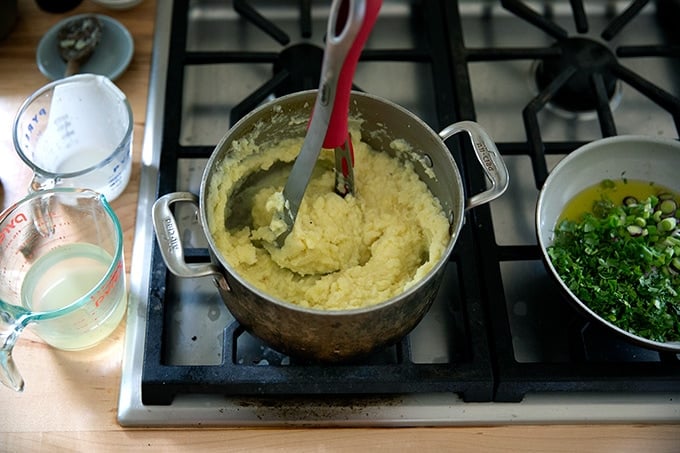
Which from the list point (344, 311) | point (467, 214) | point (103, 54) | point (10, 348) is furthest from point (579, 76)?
point (10, 348)

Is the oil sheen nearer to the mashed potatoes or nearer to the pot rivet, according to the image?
the mashed potatoes

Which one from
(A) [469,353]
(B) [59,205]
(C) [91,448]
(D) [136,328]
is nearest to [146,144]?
(B) [59,205]

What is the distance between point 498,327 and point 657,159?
0.31 m

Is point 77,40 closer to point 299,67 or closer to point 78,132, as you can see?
point 78,132

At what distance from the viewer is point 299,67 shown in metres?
0.99

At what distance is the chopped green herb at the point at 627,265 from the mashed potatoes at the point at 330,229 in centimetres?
17

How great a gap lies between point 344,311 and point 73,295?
35 cm

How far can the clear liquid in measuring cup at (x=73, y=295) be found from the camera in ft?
2.64

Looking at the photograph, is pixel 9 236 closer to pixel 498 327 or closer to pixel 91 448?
pixel 91 448

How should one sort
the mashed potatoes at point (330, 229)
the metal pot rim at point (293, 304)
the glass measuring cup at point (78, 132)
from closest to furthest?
1. the metal pot rim at point (293, 304)
2. the mashed potatoes at point (330, 229)
3. the glass measuring cup at point (78, 132)

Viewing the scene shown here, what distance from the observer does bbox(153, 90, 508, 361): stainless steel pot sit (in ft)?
2.25

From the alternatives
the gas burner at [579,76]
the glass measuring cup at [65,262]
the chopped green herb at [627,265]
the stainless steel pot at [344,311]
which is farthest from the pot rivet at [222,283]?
the gas burner at [579,76]

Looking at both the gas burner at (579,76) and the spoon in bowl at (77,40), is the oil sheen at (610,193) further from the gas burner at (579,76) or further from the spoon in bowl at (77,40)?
the spoon in bowl at (77,40)

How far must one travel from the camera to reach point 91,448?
2.59ft
